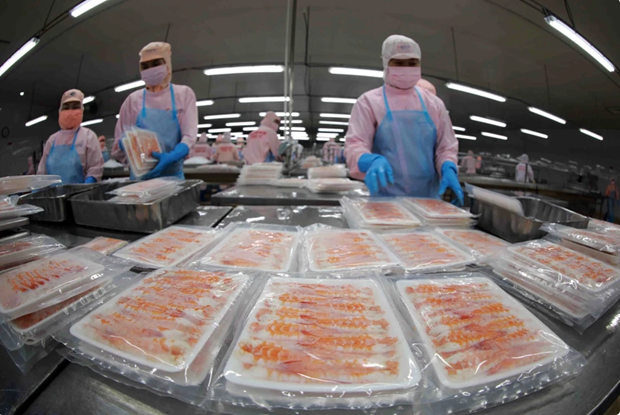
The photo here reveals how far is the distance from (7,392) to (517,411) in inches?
27.9

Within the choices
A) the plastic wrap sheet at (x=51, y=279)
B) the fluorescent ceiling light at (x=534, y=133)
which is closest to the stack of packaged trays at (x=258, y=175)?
the plastic wrap sheet at (x=51, y=279)

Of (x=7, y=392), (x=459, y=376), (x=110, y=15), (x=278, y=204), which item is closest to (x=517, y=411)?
(x=459, y=376)

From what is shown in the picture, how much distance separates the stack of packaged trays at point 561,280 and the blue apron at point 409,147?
131 centimetres

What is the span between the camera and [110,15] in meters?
1.06

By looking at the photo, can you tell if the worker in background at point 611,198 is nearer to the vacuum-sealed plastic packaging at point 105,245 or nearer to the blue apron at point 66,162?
the vacuum-sealed plastic packaging at point 105,245

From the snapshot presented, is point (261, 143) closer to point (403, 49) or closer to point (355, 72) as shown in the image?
point (355, 72)

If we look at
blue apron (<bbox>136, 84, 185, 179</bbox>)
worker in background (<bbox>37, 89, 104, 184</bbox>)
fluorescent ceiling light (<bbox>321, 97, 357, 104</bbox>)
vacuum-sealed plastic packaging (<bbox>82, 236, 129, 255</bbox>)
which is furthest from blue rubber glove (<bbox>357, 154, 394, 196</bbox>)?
fluorescent ceiling light (<bbox>321, 97, 357, 104</bbox>)

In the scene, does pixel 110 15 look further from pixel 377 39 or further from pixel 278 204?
pixel 377 39

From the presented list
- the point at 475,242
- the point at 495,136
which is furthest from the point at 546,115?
the point at 475,242

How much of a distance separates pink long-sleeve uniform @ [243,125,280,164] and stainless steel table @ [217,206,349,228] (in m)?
3.88

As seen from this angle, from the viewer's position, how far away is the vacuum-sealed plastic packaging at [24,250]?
62cm

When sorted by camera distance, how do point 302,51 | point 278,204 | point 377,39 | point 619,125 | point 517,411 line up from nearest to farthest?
1. point 517,411
2. point 619,125
3. point 278,204
4. point 377,39
5. point 302,51

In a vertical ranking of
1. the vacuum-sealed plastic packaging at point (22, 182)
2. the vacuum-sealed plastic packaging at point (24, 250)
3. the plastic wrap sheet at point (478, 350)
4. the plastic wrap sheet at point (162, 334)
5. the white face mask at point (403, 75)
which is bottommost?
the plastic wrap sheet at point (478, 350)

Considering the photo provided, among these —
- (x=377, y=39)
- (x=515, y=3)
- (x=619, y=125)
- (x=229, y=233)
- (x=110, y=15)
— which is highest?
(x=377, y=39)
